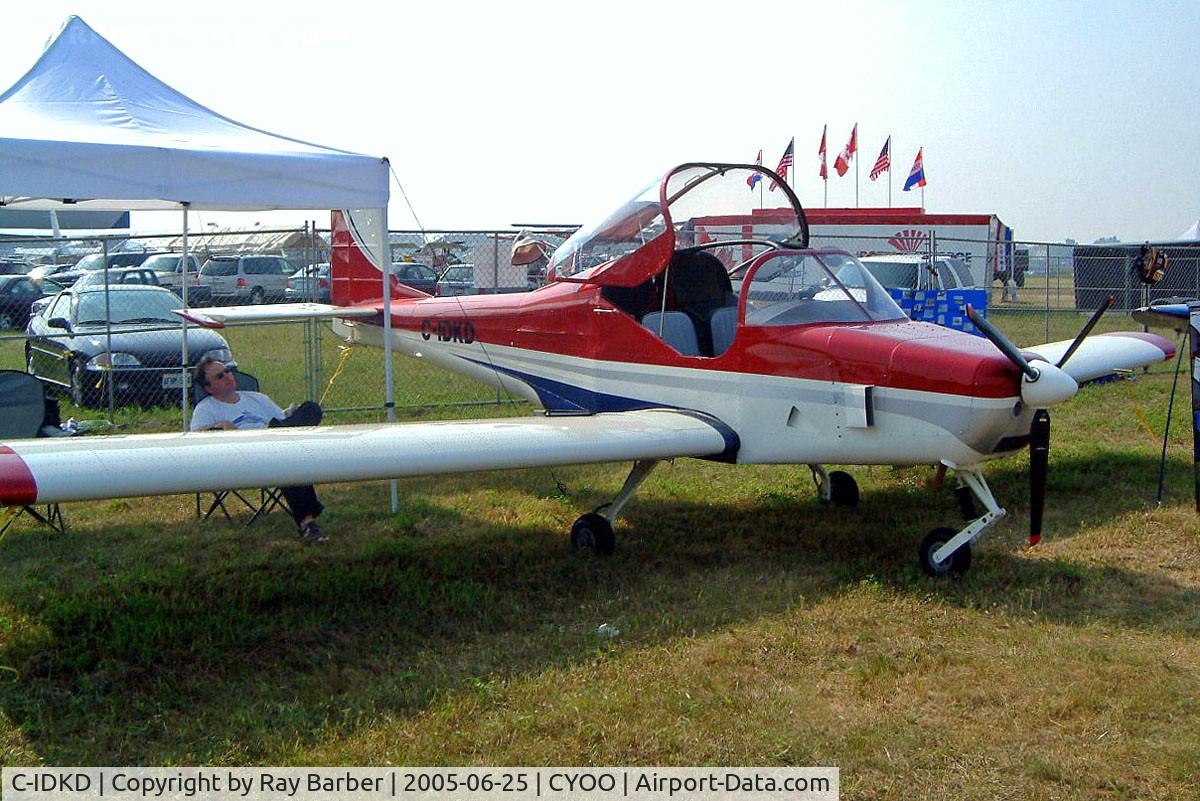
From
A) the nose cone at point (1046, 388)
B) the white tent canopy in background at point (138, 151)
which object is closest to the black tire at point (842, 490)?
the nose cone at point (1046, 388)

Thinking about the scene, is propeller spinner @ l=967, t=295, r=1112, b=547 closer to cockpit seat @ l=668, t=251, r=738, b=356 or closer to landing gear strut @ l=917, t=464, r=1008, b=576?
landing gear strut @ l=917, t=464, r=1008, b=576

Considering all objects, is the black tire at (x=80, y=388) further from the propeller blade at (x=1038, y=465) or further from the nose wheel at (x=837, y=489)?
the propeller blade at (x=1038, y=465)

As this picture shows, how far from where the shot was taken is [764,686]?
4703 millimetres

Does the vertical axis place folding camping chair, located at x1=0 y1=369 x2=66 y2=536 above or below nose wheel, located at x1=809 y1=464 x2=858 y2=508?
above

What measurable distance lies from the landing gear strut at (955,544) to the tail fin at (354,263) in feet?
18.2

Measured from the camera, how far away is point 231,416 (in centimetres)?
739

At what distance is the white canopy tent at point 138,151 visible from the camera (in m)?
6.10

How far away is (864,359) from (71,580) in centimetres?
484

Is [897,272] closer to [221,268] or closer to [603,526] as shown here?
[603,526]

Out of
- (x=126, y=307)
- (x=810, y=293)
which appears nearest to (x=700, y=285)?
(x=810, y=293)

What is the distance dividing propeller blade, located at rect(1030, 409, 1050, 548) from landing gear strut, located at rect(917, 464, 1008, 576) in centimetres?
24

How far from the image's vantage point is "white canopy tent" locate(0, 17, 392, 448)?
6102 mm

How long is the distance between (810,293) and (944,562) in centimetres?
185

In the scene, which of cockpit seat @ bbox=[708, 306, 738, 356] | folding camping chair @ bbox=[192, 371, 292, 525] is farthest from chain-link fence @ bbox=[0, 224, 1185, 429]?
cockpit seat @ bbox=[708, 306, 738, 356]
